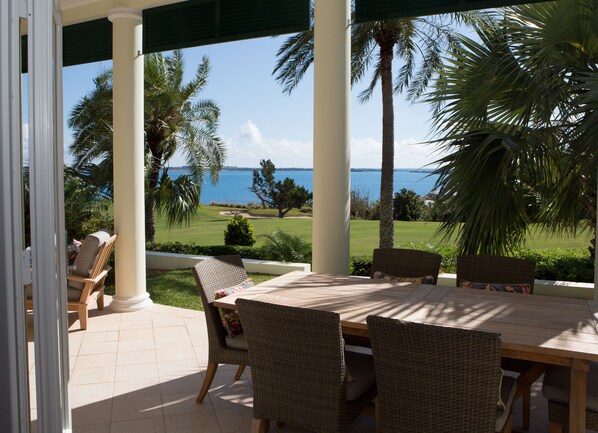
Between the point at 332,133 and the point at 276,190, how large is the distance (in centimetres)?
1982

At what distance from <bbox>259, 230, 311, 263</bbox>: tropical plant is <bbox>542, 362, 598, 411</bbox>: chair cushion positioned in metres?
6.86

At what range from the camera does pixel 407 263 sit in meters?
4.22

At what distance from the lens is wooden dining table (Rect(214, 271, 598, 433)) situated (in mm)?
2482

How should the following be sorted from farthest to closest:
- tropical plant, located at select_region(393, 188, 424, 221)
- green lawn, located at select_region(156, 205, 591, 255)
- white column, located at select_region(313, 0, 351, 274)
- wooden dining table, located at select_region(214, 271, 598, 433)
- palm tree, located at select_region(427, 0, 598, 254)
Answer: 1. green lawn, located at select_region(156, 205, 591, 255)
2. tropical plant, located at select_region(393, 188, 424, 221)
3. white column, located at select_region(313, 0, 351, 274)
4. palm tree, located at select_region(427, 0, 598, 254)
5. wooden dining table, located at select_region(214, 271, 598, 433)

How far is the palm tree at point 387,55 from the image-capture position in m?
9.48

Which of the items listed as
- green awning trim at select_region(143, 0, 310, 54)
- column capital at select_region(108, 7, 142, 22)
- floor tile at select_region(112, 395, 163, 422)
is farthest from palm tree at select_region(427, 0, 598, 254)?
column capital at select_region(108, 7, 142, 22)

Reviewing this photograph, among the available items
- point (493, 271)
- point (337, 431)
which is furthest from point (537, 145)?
point (337, 431)

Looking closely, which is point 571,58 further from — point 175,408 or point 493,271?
point 175,408

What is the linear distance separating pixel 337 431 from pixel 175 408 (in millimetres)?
1449

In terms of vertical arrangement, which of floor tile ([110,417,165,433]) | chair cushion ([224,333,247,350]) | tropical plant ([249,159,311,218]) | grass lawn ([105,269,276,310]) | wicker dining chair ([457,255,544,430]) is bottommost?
floor tile ([110,417,165,433])

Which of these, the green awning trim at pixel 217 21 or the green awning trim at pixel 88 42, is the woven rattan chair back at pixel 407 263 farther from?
the green awning trim at pixel 88 42

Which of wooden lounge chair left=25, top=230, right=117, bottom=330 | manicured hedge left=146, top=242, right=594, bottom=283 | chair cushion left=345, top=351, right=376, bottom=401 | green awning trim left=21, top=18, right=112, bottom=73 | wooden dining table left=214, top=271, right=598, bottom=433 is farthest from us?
manicured hedge left=146, top=242, right=594, bottom=283

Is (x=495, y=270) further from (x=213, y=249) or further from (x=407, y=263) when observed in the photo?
(x=213, y=249)

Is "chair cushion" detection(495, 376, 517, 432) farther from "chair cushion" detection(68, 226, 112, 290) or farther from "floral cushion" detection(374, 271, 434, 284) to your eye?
"chair cushion" detection(68, 226, 112, 290)
